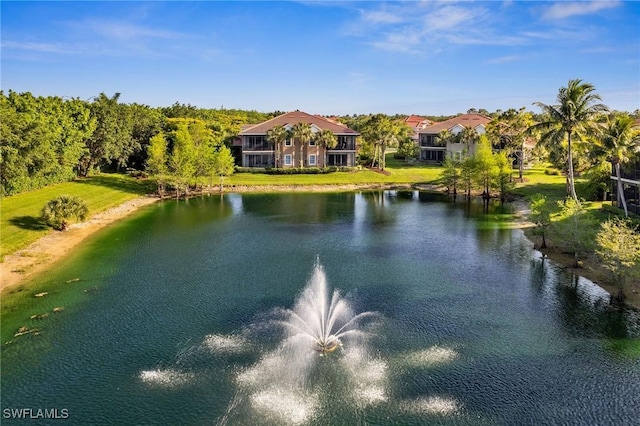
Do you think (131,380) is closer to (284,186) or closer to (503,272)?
(503,272)

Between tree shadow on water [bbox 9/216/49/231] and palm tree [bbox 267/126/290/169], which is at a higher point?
palm tree [bbox 267/126/290/169]

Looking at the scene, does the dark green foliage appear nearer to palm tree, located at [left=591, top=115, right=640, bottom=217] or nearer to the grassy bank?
the grassy bank

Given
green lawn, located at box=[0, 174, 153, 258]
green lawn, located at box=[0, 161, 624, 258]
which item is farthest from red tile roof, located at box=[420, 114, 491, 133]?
green lawn, located at box=[0, 174, 153, 258]

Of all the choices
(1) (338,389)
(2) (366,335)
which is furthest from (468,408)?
(2) (366,335)

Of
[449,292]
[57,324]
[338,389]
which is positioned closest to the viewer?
[338,389]

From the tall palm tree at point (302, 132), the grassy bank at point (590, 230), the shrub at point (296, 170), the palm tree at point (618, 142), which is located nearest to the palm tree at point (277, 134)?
the tall palm tree at point (302, 132)

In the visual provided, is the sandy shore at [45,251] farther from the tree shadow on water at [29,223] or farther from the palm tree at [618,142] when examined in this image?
the palm tree at [618,142]
